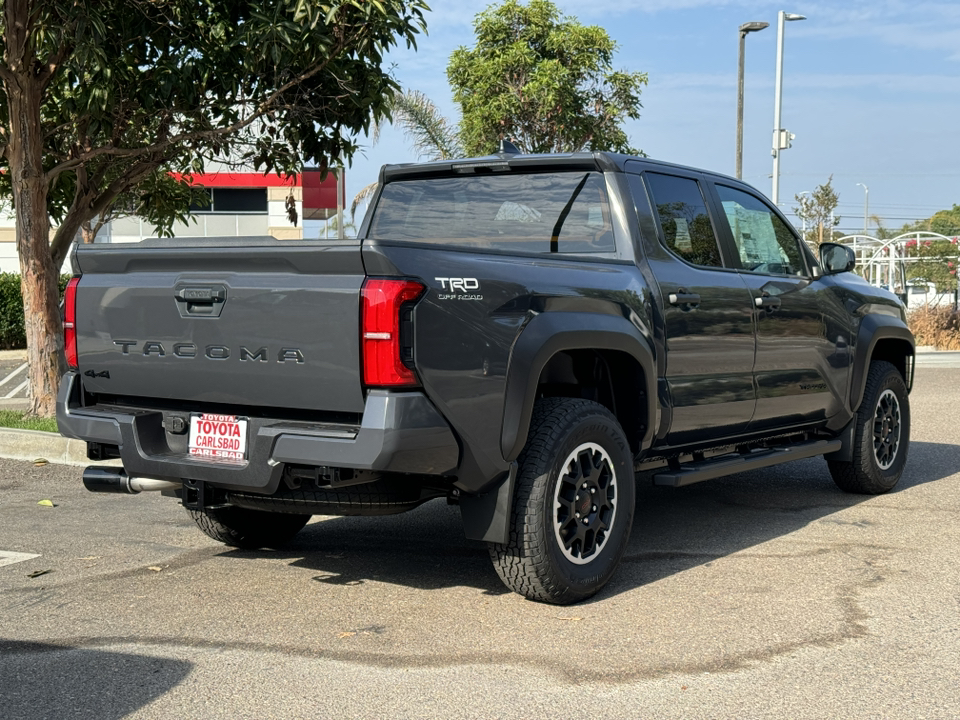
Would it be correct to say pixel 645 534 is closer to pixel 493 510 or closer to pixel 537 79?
pixel 493 510

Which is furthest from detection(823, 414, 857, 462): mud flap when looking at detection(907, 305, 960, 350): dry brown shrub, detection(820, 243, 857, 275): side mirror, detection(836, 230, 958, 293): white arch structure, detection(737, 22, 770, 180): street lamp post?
detection(907, 305, 960, 350): dry brown shrub

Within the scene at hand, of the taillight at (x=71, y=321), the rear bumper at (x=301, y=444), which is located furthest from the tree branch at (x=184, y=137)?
the rear bumper at (x=301, y=444)

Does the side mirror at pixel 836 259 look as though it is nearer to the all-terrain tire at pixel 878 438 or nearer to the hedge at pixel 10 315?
the all-terrain tire at pixel 878 438

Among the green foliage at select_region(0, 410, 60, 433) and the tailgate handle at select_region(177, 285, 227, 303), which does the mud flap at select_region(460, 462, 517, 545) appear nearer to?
the tailgate handle at select_region(177, 285, 227, 303)

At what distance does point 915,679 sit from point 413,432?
1.98 m

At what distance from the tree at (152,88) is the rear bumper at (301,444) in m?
4.55

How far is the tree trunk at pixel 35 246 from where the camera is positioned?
10.4 meters

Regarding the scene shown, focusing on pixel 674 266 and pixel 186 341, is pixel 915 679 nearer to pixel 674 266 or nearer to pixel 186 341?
pixel 674 266

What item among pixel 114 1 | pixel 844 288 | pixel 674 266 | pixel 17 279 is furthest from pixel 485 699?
pixel 17 279

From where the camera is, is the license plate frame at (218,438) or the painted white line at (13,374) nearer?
the license plate frame at (218,438)

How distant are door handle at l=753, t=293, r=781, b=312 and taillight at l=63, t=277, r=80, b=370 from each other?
11.7 feet

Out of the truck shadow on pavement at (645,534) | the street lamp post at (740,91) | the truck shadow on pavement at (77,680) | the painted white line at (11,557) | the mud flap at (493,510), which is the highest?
the street lamp post at (740,91)

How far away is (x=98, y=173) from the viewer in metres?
11.7

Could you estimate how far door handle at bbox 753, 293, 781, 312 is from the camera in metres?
6.54
